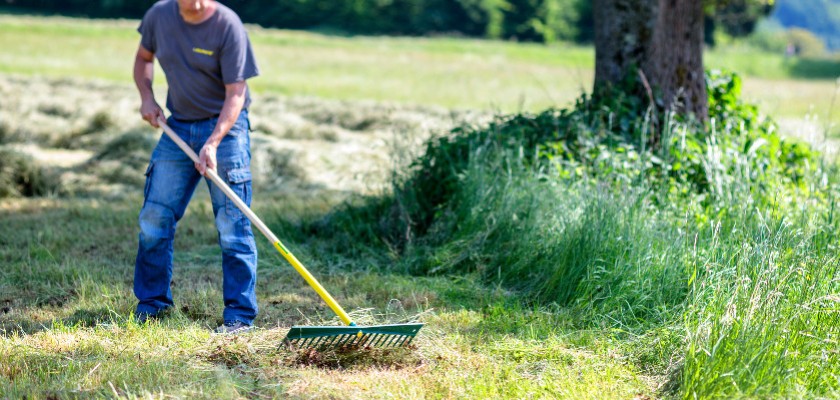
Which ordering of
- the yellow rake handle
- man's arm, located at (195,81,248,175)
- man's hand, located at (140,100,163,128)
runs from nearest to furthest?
the yellow rake handle < man's arm, located at (195,81,248,175) < man's hand, located at (140,100,163,128)

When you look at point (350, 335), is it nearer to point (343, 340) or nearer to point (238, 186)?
point (343, 340)

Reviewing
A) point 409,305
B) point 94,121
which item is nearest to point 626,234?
point 409,305

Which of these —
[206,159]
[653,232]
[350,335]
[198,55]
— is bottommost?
[350,335]

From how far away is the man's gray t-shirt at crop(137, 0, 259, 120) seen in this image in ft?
15.5

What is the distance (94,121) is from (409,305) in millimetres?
7226

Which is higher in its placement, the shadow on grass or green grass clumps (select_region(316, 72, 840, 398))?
green grass clumps (select_region(316, 72, 840, 398))

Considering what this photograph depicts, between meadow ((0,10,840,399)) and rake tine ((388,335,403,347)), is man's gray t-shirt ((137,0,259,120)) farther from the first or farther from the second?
rake tine ((388,335,403,347))

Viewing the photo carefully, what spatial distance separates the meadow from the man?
0.25 meters

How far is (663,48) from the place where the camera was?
24.6ft

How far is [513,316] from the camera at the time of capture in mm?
5125

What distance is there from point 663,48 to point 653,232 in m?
2.48

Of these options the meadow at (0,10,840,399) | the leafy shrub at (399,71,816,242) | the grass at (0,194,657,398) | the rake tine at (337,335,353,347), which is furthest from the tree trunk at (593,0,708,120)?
the rake tine at (337,335,353,347)

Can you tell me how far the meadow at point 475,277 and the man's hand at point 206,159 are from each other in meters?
0.80

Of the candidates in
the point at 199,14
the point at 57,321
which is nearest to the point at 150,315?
the point at 57,321
